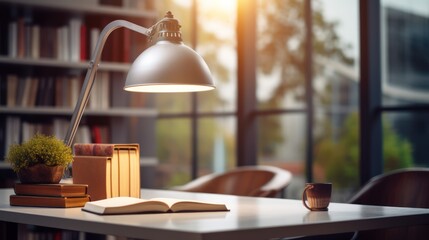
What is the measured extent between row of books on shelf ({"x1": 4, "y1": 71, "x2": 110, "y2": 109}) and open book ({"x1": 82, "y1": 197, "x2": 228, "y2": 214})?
8.97 feet

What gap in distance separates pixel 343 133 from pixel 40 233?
14.9 ft

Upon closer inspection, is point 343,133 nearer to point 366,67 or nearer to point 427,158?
point 427,158

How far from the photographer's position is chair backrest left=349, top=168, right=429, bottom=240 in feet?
9.64

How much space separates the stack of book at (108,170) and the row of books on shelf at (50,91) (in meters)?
2.35

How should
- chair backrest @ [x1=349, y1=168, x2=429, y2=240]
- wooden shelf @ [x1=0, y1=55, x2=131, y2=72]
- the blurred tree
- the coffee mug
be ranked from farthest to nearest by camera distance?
1. the blurred tree
2. wooden shelf @ [x1=0, y1=55, x2=131, y2=72]
3. chair backrest @ [x1=349, y1=168, x2=429, y2=240]
4. the coffee mug

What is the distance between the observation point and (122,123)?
5.45 metres

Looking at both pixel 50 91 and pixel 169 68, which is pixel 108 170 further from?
pixel 50 91

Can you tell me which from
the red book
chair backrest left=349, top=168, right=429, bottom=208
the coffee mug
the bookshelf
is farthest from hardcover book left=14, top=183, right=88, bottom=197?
the red book

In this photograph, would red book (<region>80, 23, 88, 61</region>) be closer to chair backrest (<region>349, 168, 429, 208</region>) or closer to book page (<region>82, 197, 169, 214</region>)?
chair backrest (<region>349, 168, 429, 208</region>)

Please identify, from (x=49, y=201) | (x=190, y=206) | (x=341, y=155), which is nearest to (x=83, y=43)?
(x=49, y=201)

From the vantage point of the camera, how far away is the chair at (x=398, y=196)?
9.64 ft

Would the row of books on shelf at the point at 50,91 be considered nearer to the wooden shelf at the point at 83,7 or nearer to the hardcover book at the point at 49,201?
the wooden shelf at the point at 83,7

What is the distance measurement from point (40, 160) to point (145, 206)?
54 cm

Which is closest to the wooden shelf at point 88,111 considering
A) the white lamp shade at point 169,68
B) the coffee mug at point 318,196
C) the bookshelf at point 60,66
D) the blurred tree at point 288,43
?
the bookshelf at point 60,66
